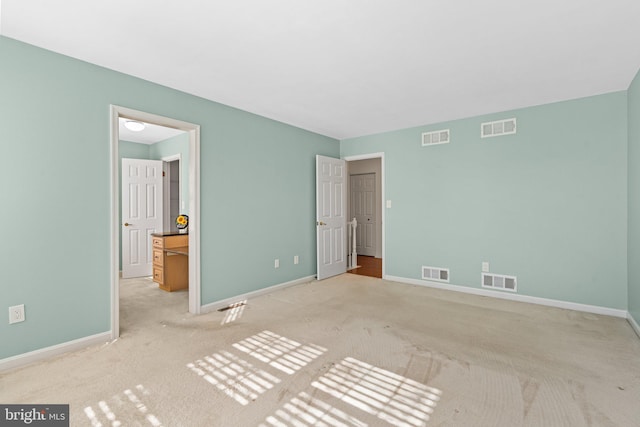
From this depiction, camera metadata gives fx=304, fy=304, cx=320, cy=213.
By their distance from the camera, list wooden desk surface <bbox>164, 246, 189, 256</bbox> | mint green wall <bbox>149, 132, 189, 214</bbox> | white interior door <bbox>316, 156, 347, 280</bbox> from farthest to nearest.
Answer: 1. mint green wall <bbox>149, 132, 189, 214</bbox>
2. white interior door <bbox>316, 156, 347, 280</bbox>
3. wooden desk surface <bbox>164, 246, 189, 256</bbox>

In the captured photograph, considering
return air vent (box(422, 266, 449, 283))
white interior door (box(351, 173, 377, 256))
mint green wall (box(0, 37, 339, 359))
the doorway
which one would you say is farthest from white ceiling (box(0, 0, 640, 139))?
white interior door (box(351, 173, 377, 256))

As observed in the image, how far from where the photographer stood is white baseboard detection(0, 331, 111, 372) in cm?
224

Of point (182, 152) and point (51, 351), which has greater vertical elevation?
point (182, 152)

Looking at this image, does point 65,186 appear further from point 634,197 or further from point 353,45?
point 634,197

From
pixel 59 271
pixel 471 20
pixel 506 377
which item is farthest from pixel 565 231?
pixel 59 271

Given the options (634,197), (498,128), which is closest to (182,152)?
(498,128)

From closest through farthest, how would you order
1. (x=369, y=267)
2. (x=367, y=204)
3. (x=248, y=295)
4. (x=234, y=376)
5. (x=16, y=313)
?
(x=234, y=376) → (x=16, y=313) → (x=248, y=295) → (x=369, y=267) → (x=367, y=204)

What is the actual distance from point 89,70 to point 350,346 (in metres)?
3.29

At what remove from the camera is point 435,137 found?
453 cm

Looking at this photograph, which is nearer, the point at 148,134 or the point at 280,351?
the point at 280,351

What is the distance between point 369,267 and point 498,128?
337cm

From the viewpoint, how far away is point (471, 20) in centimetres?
207

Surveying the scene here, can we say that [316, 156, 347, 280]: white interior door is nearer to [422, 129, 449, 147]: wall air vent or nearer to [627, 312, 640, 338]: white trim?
[422, 129, 449, 147]: wall air vent

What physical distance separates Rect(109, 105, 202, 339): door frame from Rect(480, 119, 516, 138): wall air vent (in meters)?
3.65
